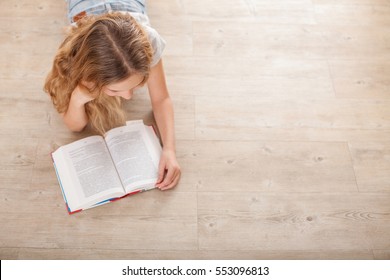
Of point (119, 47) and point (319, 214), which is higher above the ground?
point (119, 47)

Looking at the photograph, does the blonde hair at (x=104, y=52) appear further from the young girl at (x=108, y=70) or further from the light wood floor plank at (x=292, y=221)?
the light wood floor plank at (x=292, y=221)

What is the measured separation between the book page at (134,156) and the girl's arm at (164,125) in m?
0.04

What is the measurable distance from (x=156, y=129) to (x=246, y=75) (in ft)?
1.60

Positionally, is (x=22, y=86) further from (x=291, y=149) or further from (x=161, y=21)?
(x=291, y=149)

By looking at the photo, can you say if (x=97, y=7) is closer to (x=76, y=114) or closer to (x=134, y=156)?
(x=76, y=114)

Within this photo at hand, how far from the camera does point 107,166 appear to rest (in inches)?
56.7

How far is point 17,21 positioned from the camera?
183cm

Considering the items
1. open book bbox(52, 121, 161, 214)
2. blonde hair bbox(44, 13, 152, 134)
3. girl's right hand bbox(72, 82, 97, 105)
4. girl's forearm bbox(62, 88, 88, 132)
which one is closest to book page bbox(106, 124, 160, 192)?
open book bbox(52, 121, 161, 214)

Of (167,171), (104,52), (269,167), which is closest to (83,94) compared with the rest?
(104,52)

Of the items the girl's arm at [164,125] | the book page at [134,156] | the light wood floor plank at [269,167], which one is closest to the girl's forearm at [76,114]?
the book page at [134,156]

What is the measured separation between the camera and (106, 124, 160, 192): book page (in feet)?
4.67

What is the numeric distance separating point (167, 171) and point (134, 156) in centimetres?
14

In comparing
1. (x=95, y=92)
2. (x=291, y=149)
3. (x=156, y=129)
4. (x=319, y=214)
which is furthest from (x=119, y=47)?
(x=319, y=214)
